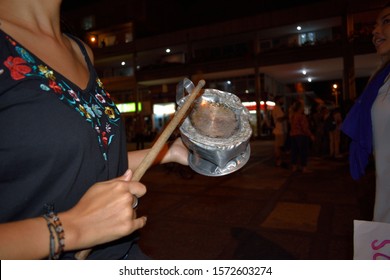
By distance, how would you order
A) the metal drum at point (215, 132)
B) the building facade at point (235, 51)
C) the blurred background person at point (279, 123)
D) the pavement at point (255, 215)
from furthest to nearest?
the building facade at point (235, 51) < the blurred background person at point (279, 123) < the pavement at point (255, 215) < the metal drum at point (215, 132)

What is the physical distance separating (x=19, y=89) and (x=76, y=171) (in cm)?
29

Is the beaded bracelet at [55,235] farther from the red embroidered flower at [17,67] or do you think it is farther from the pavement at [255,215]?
the pavement at [255,215]

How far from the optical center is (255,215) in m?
4.72

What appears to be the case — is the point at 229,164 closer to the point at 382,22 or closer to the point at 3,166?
the point at 3,166

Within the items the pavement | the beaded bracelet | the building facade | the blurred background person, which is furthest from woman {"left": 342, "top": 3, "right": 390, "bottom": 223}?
the building facade

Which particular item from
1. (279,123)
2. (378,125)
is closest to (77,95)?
(378,125)

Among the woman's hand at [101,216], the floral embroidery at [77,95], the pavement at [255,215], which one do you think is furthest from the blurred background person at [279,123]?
the woman's hand at [101,216]

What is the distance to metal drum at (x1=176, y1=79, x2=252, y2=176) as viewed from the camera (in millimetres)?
1210

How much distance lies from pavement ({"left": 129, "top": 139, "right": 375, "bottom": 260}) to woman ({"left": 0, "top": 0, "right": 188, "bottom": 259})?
8.93ft

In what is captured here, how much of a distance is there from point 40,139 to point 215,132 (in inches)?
27.7

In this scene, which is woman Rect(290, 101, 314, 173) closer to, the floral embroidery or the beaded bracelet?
the floral embroidery

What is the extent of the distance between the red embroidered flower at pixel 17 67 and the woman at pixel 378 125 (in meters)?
1.66

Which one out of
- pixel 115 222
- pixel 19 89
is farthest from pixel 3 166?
pixel 115 222

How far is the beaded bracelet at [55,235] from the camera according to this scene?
0.76 metres
